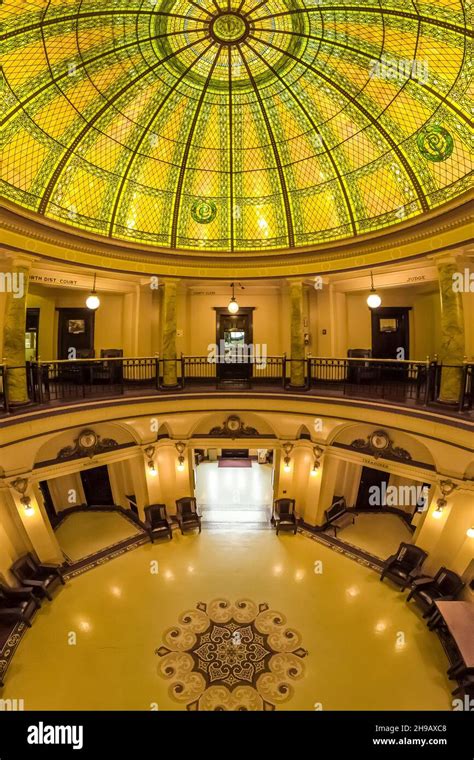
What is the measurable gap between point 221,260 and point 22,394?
6.62 meters

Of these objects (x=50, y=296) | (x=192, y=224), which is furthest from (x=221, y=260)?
(x=50, y=296)

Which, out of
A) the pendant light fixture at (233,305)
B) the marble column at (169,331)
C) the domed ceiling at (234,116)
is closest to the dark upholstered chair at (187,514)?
the marble column at (169,331)

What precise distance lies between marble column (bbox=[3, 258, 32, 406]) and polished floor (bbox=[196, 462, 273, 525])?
6.67 metres

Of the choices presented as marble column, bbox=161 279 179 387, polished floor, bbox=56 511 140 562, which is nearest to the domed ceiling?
marble column, bbox=161 279 179 387

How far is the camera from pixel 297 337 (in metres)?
10.1

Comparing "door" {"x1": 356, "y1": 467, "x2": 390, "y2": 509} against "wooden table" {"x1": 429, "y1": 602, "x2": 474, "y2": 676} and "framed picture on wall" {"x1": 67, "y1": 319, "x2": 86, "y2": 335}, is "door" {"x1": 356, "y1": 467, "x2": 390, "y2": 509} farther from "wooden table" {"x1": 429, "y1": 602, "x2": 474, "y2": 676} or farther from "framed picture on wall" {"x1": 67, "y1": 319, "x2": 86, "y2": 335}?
"framed picture on wall" {"x1": 67, "y1": 319, "x2": 86, "y2": 335}

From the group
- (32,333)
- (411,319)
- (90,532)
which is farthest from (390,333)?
(32,333)

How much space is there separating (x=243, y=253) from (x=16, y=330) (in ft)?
21.3

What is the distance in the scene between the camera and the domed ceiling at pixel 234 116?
6562 millimetres

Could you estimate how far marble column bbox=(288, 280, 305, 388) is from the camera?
992 centimetres

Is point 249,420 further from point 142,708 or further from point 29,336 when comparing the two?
point 29,336

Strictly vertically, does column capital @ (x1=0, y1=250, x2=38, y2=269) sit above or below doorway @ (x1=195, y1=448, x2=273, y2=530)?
above

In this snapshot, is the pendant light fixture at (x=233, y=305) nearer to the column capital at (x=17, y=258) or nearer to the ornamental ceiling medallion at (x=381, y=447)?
the column capital at (x=17, y=258)
